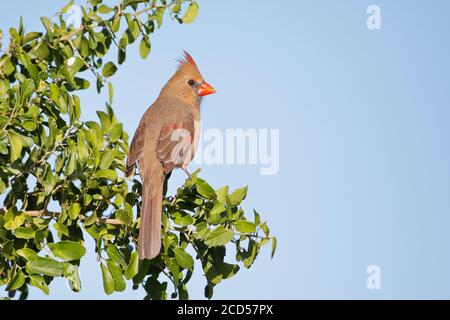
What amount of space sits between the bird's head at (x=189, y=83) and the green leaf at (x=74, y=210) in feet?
8.67

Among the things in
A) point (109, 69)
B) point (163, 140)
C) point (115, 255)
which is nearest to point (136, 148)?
point (163, 140)

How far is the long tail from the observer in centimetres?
373

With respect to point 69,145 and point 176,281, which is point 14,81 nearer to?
point 69,145

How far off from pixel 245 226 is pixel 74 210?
0.88 metres

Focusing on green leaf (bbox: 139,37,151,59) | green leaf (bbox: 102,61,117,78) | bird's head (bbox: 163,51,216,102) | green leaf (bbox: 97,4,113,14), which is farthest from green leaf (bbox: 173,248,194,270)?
bird's head (bbox: 163,51,216,102)

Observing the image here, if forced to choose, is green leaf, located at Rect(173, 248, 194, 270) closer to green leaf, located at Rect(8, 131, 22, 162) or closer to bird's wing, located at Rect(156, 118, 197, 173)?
green leaf, located at Rect(8, 131, 22, 162)

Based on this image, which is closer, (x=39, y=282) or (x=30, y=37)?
(x=39, y=282)

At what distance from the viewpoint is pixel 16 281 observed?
142 inches

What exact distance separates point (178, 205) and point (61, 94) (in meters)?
0.90

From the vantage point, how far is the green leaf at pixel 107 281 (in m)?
3.64

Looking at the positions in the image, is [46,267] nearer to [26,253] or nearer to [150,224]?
[26,253]

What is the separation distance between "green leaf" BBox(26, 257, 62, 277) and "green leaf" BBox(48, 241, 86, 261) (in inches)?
1.6
